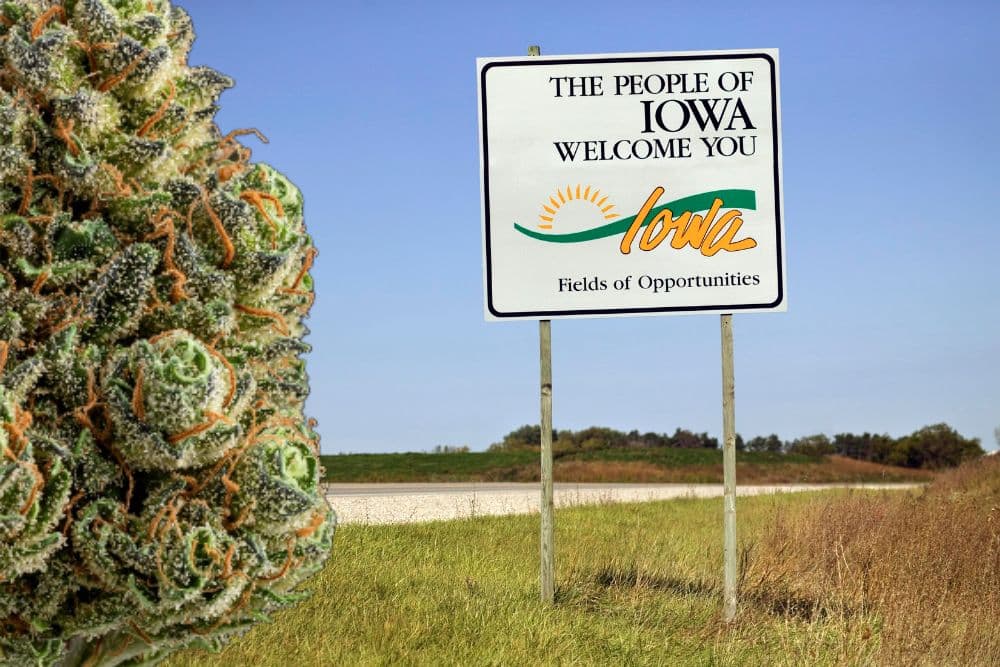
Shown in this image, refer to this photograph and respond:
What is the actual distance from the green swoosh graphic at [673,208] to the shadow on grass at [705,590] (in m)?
3.21

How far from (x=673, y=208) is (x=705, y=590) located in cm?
376

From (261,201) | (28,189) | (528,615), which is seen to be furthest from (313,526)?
(528,615)

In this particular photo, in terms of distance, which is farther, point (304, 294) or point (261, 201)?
point (304, 294)

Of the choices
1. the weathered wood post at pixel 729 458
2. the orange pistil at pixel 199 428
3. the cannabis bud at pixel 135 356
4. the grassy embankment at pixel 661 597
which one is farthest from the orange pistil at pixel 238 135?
the weathered wood post at pixel 729 458

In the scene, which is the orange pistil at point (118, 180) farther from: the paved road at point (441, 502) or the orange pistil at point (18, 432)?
the paved road at point (441, 502)

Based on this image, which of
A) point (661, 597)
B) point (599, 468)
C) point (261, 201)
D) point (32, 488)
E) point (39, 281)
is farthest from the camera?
point (599, 468)

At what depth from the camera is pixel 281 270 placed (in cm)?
403

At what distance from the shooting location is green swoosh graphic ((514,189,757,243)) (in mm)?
8961

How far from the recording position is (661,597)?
31.0 ft

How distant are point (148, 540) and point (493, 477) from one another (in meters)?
27.1

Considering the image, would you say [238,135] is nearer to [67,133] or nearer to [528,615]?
[67,133]

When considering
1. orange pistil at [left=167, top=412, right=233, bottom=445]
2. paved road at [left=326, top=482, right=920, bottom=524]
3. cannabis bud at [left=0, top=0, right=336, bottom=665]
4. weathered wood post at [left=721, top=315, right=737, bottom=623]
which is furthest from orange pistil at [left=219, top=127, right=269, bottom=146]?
paved road at [left=326, top=482, right=920, bottom=524]

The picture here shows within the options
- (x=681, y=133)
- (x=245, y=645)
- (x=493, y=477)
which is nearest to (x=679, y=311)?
(x=681, y=133)

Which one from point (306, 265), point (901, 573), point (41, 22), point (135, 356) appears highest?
point (41, 22)
